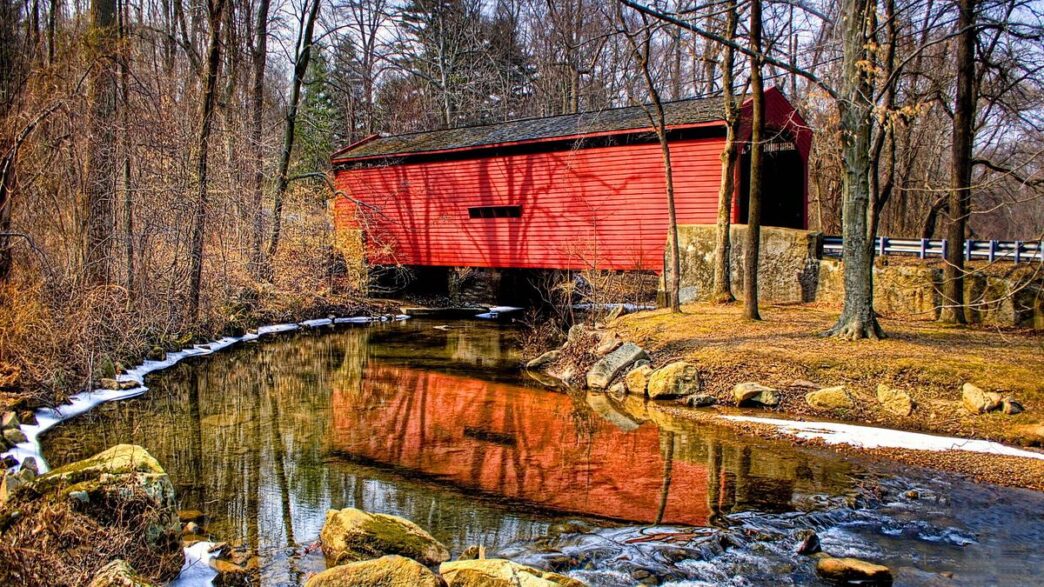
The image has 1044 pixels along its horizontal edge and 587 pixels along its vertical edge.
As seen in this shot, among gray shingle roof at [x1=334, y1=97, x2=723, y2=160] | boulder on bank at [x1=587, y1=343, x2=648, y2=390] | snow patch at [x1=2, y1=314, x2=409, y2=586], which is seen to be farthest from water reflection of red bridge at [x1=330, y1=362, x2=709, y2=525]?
gray shingle roof at [x1=334, y1=97, x2=723, y2=160]

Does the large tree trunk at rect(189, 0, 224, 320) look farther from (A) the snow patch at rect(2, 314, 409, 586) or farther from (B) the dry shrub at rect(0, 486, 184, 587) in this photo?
(B) the dry shrub at rect(0, 486, 184, 587)

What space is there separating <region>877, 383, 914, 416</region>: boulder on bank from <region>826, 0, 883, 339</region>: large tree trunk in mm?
1660

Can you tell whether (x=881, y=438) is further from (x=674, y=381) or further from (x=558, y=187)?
(x=558, y=187)

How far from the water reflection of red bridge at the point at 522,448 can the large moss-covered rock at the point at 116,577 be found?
2856 millimetres

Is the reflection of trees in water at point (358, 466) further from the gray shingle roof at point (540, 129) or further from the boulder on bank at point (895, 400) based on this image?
the gray shingle roof at point (540, 129)

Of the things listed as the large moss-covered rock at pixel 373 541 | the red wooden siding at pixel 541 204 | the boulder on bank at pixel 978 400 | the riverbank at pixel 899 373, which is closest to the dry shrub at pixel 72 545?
the large moss-covered rock at pixel 373 541

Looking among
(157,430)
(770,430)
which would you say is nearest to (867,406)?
(770,430)

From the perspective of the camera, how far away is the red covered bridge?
15.1 metres

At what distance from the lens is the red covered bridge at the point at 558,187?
15.1m

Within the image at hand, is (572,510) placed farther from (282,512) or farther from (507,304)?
(507,304)

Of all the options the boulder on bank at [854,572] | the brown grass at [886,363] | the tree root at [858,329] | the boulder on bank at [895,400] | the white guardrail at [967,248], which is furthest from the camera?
the white guardrail at [967,248]

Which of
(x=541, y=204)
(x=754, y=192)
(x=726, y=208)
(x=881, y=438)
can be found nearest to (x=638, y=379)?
(x=881, y=438)

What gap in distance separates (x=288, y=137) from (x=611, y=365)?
12.5 meters

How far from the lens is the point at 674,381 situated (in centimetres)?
937
